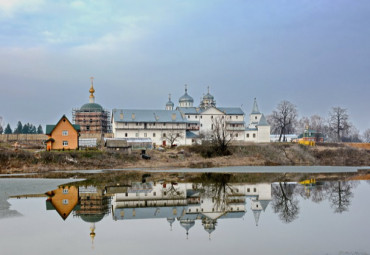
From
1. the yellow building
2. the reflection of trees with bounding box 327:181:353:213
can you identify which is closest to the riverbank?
the yellow building

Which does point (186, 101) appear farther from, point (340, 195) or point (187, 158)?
point (340, 195)

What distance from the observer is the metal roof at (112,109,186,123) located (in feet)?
250

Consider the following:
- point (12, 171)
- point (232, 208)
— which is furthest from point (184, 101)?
point (232, 208)

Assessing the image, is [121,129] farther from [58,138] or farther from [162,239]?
[162,239]

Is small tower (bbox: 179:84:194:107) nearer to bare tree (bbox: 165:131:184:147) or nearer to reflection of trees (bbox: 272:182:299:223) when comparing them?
bare tree (bbox: 165:131:184:147)

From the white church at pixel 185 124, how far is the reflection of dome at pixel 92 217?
172ft

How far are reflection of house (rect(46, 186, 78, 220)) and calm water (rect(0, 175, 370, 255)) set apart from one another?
0.05 m

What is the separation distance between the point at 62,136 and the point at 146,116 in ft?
79.8

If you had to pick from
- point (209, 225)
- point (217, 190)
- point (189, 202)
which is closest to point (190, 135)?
point (217, 190)

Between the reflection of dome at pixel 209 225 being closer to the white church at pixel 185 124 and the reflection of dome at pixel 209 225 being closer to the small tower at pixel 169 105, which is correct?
the white church at pixel 185 124

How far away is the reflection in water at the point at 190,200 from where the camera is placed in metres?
19.9

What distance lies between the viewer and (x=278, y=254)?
1301cm

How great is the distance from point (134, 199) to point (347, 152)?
164ft

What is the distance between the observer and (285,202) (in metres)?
23.8
